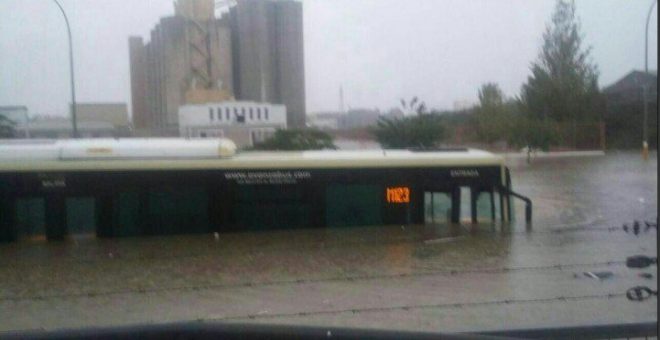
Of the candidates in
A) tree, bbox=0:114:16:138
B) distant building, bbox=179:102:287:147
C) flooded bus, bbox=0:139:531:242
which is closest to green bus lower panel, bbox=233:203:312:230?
flooded bus, bbox=0:139:531:242

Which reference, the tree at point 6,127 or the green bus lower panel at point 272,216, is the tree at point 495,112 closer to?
the green bus lower panel at point 272,216

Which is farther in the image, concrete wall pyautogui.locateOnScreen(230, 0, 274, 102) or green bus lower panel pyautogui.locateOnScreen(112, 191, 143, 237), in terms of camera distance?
green bus lower panel pyautogui.locateOnScreen(112, 191, 143, 237)

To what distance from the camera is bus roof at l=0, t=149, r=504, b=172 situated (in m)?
11.7

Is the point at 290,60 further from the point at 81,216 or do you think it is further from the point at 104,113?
the point at 81,216

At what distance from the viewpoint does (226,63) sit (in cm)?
1018

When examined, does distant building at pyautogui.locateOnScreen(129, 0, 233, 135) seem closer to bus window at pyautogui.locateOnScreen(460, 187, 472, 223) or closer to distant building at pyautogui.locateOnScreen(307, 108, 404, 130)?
distant building at pyautogui.locateOnScreen(307, 108, 404, 130)

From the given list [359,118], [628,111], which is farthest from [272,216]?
[628,111]

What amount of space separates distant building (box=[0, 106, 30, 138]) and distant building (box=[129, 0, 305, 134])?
135 cm

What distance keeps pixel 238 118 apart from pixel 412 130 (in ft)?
7.45

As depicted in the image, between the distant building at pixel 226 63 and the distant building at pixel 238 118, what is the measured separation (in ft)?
0.34

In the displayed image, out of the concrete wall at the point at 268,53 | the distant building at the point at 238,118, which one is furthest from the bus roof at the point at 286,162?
the concrete wall at the point at 268,53

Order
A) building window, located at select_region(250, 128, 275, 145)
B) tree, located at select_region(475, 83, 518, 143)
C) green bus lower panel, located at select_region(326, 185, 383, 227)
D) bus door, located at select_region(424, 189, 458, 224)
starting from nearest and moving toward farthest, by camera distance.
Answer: tree, located at select_region(475, 83, 518, 143), building window, located at select_region(250, 128, 275, 145), bus door, located at select_region(424, 189, 458, 224), green bus lower panel, located at select_region(326, 185, 383, 227)

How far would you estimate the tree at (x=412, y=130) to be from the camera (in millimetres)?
9805

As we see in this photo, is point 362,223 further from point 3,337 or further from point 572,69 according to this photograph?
point 3,337
